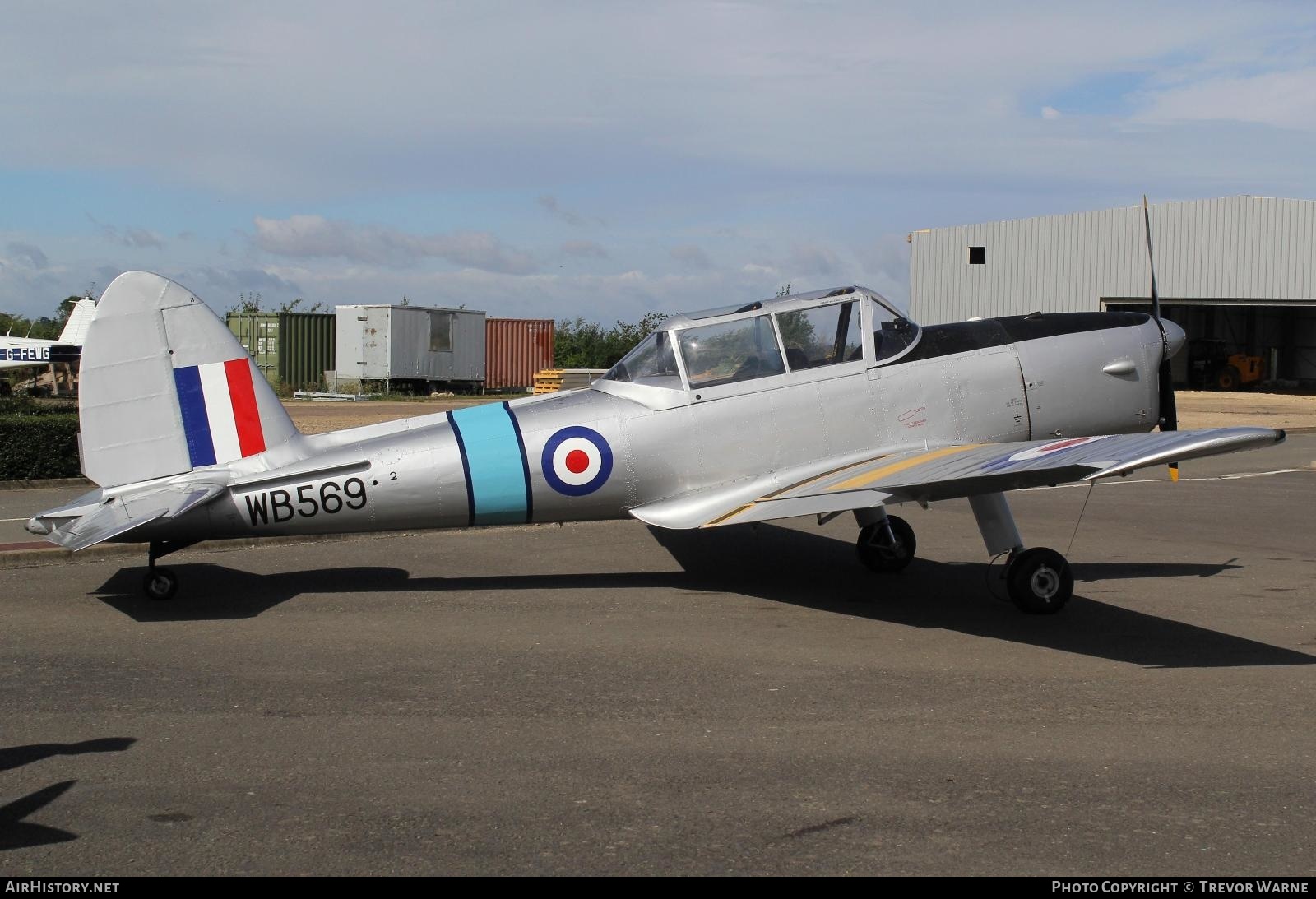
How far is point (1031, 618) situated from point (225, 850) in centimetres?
576

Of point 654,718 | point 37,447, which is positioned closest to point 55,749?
point 654,718

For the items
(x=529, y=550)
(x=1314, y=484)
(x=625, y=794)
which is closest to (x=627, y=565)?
(x=529, y=550)

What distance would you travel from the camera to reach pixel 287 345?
41.1 m

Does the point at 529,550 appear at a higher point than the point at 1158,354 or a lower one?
lower

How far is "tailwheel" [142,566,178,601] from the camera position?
28.0ft

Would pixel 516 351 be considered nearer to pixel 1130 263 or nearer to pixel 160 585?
pixel 1130 263

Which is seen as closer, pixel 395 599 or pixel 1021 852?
pixel 1021 852

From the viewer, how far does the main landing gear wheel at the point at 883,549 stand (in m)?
9.84

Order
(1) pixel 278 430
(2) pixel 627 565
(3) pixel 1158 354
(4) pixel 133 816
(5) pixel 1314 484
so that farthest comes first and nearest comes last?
(5) pixel 1314 484 < (2) pixel 627 565 < (3) pixel 1158 354 < (1) pixel 278 430 < (4) pixel 133 816

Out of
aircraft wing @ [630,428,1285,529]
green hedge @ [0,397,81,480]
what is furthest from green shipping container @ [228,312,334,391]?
aircraft wing @ [630,428,1285,529]

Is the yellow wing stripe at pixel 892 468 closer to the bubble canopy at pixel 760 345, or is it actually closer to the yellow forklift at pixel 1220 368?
the bubble canopy at pixel 760 345

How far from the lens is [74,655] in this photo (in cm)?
707
